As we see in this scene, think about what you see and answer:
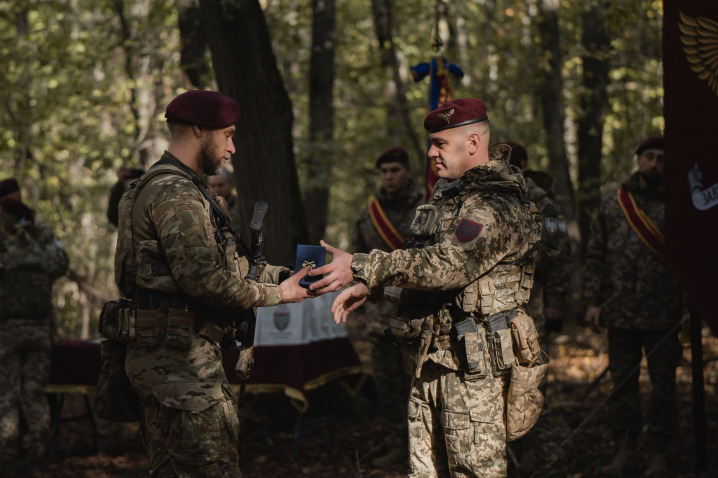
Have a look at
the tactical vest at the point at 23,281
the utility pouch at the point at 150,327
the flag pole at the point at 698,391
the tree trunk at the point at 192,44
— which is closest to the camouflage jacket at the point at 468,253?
the utility pouch at the point at 150,327

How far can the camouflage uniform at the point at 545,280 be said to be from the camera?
5.00m

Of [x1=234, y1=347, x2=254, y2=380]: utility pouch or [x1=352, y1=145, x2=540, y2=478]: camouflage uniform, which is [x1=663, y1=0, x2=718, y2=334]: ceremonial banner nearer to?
[x1=352, y1=145, x2=540, y2=478]: camouflage uniform

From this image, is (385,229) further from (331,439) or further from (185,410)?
(185,410)

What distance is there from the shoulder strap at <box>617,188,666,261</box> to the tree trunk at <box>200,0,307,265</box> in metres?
3.01

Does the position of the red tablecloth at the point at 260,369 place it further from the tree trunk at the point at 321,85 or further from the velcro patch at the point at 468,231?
the tree trunk at the point at 321,85

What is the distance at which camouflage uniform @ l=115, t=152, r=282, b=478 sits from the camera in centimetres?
292

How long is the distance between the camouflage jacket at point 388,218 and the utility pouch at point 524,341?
8.36ft

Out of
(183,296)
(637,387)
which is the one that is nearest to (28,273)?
(183,296)

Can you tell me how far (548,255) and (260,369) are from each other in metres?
2.64

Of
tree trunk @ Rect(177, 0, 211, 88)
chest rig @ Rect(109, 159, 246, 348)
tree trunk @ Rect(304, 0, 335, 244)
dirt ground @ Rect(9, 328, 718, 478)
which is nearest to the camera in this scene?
chest rig @ Rect(109, 159, 246, 348)

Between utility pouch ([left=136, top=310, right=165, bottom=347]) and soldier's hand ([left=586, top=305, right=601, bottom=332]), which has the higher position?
utility pouch ([left=136, top=310, right=165, bottom=347])

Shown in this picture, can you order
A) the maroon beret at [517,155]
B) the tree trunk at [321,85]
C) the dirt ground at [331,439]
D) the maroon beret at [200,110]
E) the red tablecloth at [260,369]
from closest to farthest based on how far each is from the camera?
the maroon beret at [200,110]
the maroon beret at [517,155]
the dirt ground at [331,439]
the red tablecloth at [260,369]
the tree trunk at [321,85]

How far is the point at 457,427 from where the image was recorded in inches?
130

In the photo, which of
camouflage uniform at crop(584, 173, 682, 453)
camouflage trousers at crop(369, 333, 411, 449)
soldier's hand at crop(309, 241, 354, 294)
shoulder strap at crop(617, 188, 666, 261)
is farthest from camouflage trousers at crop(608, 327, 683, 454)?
soldier's hand at crop(309, 241, 354, 294)
